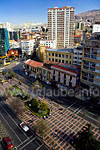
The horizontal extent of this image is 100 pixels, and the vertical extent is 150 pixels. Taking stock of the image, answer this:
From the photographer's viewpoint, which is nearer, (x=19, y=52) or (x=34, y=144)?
(x=34, y=144)

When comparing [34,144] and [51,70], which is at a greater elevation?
[51,70]

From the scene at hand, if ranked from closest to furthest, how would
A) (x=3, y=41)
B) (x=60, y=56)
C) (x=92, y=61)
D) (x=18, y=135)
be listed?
(x=18, y=135) → (x=92, y=61) → (x=60, y=56) → (x=3, y=41)

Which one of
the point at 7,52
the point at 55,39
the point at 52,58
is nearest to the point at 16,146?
the point at 52,58

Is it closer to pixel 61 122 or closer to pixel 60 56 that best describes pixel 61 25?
pixel 60 56

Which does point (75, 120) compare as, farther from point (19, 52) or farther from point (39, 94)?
point (19, 52)

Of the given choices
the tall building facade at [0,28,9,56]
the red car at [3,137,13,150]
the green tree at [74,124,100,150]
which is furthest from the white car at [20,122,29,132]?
the tall building facade at [0,28,9,56]

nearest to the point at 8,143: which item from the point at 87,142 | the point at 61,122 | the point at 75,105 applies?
the point at 61,122
